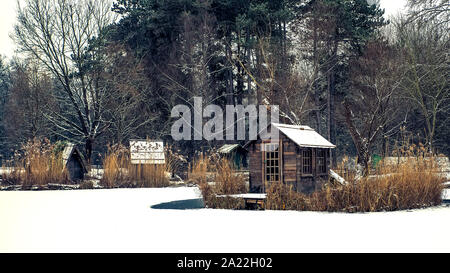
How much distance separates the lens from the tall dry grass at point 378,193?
12539 mm

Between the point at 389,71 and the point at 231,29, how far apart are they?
10.5m

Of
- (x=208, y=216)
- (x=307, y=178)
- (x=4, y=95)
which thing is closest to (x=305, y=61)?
(x=307, y=178)

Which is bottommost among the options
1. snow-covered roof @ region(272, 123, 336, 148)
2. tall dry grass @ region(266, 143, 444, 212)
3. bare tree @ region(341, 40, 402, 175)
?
tall dry grass @ region(266, 143, 444, 212)

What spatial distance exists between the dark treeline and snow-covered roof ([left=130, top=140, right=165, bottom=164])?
3723 millimetres

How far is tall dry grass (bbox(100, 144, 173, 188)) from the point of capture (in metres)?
21.7

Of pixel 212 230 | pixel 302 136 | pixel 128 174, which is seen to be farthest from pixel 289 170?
pixel 128 174

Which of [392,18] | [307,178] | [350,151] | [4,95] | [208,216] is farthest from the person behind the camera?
[4,95]

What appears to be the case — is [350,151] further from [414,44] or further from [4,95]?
[4,95]

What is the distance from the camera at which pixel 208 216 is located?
11797mm

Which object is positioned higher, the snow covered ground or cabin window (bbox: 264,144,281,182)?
cabin window (bbox: 264,144,281,182)

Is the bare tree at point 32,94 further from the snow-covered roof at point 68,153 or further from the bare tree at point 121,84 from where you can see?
the snow-covered roof at point 68,153

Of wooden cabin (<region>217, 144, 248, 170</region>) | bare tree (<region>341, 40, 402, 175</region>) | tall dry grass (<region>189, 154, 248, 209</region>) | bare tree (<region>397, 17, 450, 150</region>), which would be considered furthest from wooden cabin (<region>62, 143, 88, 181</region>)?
bare tree (<region>397, 17, 450, 150</region>)

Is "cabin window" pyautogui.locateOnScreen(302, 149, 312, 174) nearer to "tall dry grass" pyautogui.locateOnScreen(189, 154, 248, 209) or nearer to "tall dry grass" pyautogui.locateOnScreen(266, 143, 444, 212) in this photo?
"tall dry grass" pyautogui.locateOnScreen(266, 143, 444, 212)
